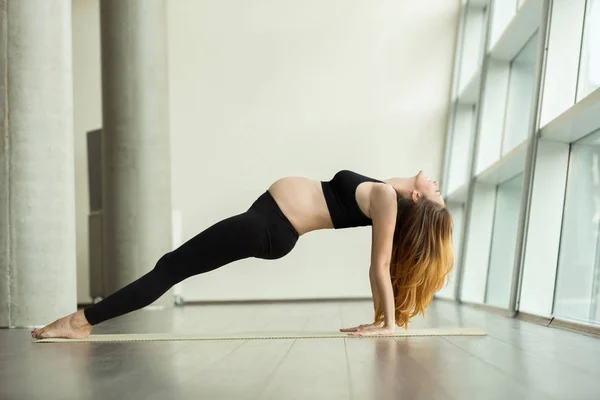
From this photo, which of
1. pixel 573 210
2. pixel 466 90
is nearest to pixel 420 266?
pixel 573 210

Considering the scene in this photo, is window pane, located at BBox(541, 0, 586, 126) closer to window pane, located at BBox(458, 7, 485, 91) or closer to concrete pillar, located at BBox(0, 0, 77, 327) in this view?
concrete pillar, located at BBox(0, 0, 77, 327)

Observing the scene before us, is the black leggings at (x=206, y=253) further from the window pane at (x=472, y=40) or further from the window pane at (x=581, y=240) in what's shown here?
→ the window pane at (x=472, y=40)

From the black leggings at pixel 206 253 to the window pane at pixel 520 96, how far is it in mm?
3579

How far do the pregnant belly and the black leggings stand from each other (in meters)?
0.04

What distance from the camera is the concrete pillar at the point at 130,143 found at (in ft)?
20.4

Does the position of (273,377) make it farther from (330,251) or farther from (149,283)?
(330,251)

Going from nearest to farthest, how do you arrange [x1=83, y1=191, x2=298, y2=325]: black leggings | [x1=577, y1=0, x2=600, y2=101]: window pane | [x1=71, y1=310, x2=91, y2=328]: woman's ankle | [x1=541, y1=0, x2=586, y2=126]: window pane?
[x1=83, y1=191, x2=298, y2=325]: black leggings → [x1=71, y1=310, x2=91, y2=328]: woman's ankle → [x1=577, y1=0, x2=600, y2=101]: window pane → [x1=541, y1=0, x2=586, y2=126]: window pane

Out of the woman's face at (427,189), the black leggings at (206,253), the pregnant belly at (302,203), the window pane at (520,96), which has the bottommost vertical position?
the black leggings at (206,253)

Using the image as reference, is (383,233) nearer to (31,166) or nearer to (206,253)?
(206,253)

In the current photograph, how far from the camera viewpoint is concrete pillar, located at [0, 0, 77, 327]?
3.90 meters

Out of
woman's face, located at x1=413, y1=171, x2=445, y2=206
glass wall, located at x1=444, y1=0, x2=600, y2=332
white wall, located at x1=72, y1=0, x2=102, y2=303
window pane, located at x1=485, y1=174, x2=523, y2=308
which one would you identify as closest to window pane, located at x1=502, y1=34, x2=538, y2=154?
glass wall, located at x1=444, y1=0, x2=600, y2=332

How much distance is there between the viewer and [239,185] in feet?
27.5

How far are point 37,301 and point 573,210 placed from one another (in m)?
2.89

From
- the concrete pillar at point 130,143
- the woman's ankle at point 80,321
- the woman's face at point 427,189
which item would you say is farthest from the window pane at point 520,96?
the woman's ankle at point 80,321
